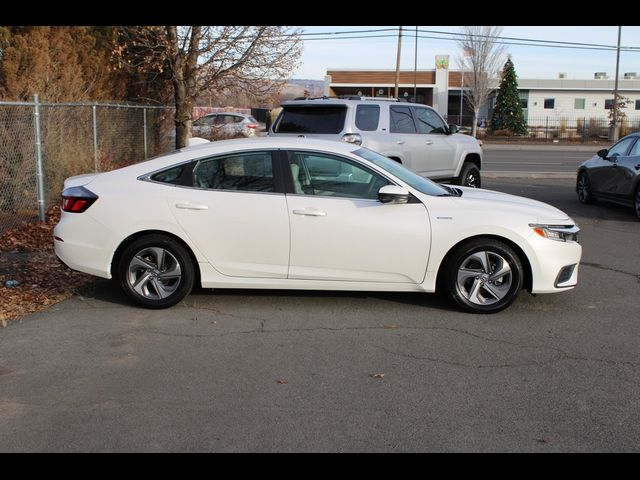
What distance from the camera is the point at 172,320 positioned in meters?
6.13

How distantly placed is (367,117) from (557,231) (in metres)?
6.58

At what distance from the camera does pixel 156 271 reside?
6383 millimetres

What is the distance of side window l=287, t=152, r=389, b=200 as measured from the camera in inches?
251

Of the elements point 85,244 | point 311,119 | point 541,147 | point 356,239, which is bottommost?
point 85,244

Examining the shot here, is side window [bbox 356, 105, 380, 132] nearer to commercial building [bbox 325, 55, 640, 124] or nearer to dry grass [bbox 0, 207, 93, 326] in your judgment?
dry grass [bbox 0, 207, 93, 326]

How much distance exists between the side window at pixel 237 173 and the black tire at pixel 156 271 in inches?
25.6

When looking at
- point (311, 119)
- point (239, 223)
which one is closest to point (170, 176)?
point (239, 223)

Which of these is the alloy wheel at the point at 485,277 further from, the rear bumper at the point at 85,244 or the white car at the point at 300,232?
the rear bumper at the point at 85,244

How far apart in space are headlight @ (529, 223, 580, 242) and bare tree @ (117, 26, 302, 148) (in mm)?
10106

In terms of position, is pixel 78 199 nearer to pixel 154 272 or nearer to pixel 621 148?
pixel 154 272

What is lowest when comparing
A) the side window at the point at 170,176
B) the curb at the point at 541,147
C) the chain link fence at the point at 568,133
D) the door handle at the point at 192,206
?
the door handle at the point at 192,206

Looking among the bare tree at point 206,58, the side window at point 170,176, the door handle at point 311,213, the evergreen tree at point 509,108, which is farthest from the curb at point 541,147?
the side window at point 170,176

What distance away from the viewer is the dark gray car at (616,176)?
11930 mm
